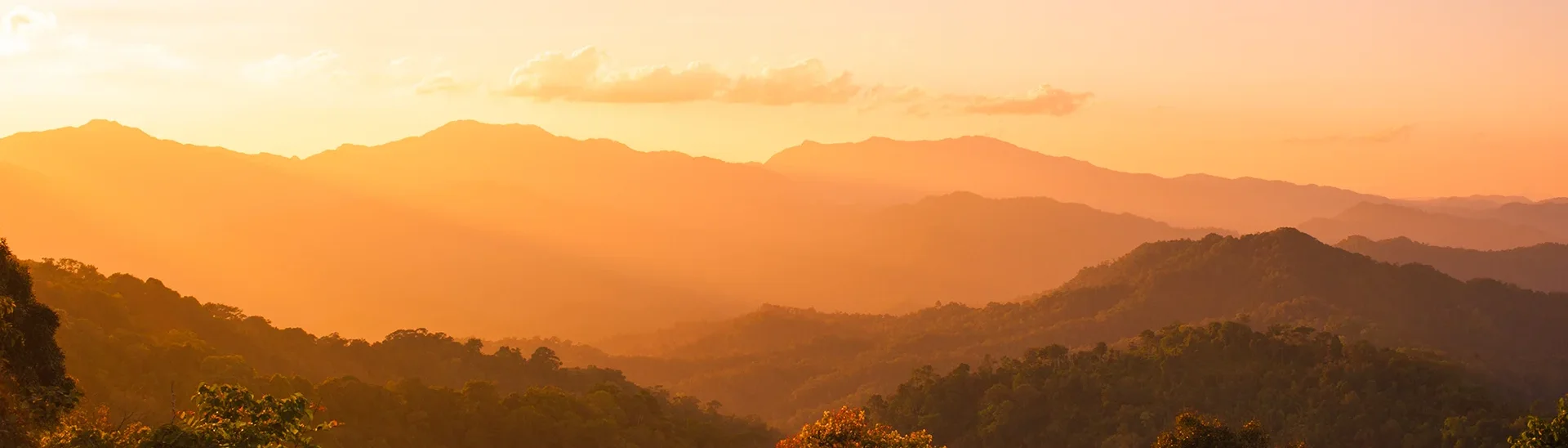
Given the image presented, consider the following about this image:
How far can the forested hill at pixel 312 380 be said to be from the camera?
250ft

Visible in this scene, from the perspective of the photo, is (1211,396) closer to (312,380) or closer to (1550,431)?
(312,380)

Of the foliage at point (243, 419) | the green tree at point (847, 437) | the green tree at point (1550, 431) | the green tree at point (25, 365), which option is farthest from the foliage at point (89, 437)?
the green tree at point (1550, 431)

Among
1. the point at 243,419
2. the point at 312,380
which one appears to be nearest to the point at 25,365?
the point at 243,419

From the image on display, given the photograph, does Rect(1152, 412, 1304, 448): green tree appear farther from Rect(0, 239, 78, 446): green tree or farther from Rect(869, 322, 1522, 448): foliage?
Rect(869, 322, 1522, 448): foliage

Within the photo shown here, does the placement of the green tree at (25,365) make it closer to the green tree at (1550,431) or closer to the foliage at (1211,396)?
the green tree at (1550,431)

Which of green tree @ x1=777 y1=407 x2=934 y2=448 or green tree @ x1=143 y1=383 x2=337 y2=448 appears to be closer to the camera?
green tree @ x1=143 y1=383 x2=337 y2=448

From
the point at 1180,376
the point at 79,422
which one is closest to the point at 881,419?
the point at 1180,376

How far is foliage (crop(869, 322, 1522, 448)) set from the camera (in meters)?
130

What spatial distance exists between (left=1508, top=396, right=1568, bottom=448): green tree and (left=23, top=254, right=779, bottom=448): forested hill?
61.8 meters

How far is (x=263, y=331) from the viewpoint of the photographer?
4365 inches

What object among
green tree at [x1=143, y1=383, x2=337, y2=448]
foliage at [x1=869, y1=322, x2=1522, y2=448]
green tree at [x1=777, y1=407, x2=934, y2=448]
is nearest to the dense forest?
green tree at [x1=777, y1=407, x2=934, y2=448]

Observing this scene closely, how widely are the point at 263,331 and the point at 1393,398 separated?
5075 inches

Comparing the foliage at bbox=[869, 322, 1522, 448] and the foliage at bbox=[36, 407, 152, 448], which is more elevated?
the foliage at bbox=[36, 407, 152, 448]

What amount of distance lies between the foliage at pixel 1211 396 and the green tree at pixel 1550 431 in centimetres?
9587
